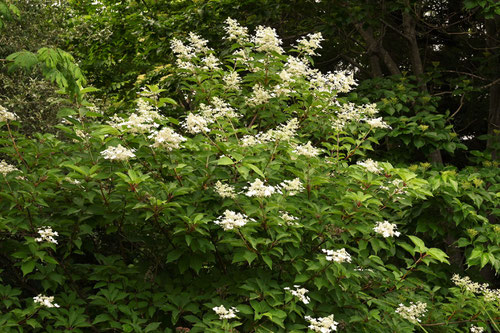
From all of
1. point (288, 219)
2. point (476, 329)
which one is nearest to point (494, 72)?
point (476, 329)

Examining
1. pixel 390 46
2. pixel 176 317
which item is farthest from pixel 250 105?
pixel 390 46

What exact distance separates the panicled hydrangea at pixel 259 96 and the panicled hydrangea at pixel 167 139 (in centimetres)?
118

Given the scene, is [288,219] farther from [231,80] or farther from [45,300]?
[231,80]

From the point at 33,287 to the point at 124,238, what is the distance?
2.15ft

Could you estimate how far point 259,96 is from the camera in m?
Answer: 4.13

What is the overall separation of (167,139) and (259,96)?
1282 millimetres

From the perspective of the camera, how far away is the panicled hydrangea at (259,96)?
13.5 ft

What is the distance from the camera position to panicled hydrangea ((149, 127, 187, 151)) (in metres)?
2.99

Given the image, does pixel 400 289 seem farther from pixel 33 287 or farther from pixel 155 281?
pixel 33 287

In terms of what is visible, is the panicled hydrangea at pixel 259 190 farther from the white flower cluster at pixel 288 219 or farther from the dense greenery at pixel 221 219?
the white flower cluster at pixel 288 219

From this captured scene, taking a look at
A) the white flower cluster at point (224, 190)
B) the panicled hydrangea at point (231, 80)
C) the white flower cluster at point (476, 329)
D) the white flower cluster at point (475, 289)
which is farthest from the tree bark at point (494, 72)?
the white flower cluster at point (224, 190)

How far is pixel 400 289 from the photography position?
4.07 m

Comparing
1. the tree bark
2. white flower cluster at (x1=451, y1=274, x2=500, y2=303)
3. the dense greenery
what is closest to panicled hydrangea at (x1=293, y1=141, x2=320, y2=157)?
the dense greenery

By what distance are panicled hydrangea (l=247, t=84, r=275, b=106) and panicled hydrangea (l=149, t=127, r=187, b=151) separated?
3.88ft
